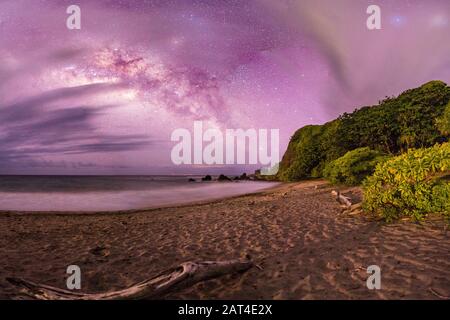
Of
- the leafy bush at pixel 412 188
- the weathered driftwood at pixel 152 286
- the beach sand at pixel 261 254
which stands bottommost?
the beach sand at pixel 261 254

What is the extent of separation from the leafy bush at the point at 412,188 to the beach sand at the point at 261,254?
1.58 ft

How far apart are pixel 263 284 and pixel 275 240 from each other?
3.09 metres

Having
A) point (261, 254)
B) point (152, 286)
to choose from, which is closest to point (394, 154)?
point (261, 254)

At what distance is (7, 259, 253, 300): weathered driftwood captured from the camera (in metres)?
3.86

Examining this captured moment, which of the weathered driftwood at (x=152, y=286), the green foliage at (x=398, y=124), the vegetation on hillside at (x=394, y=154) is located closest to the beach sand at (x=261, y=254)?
the weathered driftwood at (x=152, y=286)

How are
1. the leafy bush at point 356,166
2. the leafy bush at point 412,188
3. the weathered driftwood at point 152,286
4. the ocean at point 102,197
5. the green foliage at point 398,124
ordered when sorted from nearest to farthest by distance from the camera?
1. the weathered driftwood at point 152,286
2. the leafy bush at point 412,188
3. the ocean at point 102,197
4. the leafy bush at point 356,166
5. the green foliage at point 398,124

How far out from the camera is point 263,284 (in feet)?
15.3

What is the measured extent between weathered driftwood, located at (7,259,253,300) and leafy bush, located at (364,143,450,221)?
6560mm

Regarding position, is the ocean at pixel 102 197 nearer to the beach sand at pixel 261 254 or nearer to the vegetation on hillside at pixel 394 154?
the beach sand at pixel 261 254

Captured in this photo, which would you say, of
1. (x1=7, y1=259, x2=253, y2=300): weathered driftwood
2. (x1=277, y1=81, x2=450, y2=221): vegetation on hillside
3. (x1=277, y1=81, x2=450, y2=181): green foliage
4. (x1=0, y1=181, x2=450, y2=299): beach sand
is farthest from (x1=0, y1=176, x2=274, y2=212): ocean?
(x1=7, y1=259, x2=253, y2=300): weathered driftwood

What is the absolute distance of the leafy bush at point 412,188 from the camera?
310 inches

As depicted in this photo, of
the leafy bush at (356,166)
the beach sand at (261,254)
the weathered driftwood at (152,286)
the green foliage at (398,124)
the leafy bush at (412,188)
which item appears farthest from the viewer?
the green foliage at (398,124)

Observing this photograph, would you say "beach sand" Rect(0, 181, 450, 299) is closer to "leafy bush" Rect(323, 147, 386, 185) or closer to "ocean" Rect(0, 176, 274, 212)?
"ocean" Rect(0, 176, 274, 212)
